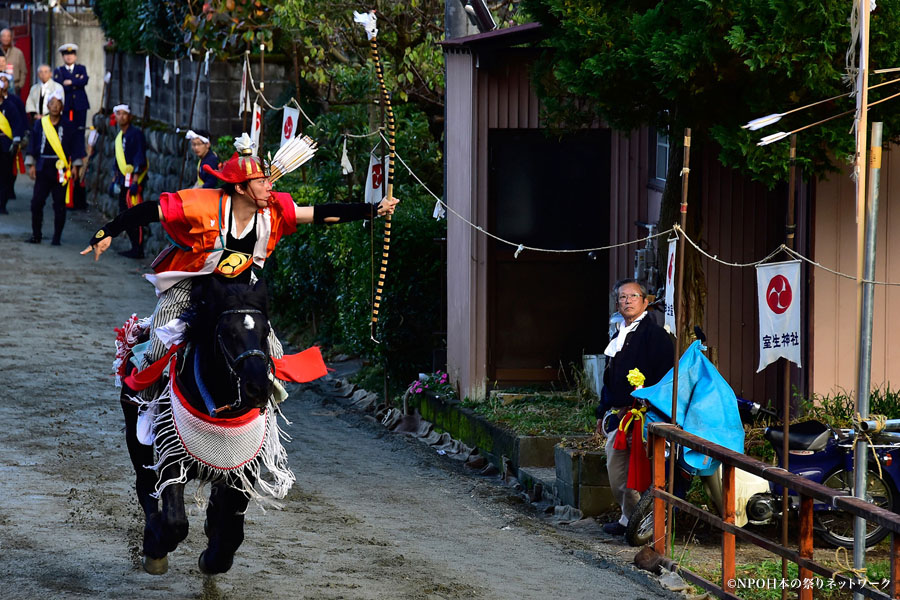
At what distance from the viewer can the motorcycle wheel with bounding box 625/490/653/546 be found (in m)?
8.65

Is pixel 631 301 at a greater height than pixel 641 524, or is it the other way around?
pixel 631 301

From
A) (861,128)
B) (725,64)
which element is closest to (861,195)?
(861,128)

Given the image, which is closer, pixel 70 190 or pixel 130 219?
pixel 130 219

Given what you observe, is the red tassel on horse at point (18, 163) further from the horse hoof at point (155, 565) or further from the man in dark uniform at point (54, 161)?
the horse hoof at point (155, 565)

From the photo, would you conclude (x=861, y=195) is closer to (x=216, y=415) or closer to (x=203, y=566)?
(x=216, y=415)

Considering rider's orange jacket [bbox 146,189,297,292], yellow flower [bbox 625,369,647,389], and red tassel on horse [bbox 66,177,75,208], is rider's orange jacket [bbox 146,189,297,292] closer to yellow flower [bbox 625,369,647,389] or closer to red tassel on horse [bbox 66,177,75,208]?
yellow flower [bbox 625,369,647,389]

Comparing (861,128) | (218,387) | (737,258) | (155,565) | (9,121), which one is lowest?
(155,565)

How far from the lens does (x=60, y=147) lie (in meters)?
20.1

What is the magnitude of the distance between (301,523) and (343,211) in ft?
7.93

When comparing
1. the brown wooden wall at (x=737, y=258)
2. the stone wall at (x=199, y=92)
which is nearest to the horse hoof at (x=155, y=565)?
the brown wooden wall at (x=737, y=258)

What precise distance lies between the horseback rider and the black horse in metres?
0.17

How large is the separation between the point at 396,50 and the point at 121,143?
5667 millimetres

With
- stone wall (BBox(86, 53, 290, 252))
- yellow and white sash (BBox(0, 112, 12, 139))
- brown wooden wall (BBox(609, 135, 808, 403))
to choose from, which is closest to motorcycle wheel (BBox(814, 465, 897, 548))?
brown wooden wall (BBox(609, 135, 808, 403))

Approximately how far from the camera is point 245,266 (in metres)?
7.17
